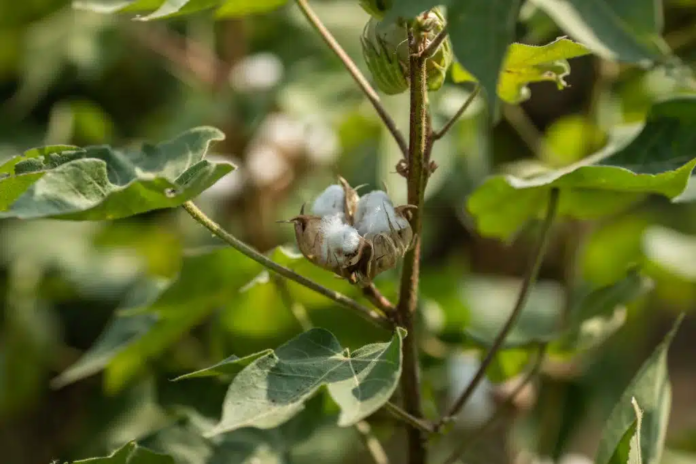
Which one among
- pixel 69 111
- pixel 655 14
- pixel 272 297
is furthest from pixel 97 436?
pixel 655 14

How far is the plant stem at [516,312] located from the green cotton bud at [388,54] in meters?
0.24

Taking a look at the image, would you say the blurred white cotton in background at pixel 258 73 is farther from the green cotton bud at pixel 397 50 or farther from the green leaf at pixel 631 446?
the green leaf at pixel 631 446

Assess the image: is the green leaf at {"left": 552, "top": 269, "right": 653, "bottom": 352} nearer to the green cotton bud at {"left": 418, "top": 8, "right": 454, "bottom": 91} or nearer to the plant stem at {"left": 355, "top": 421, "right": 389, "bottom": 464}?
the plant stem at {"left": 355, "top": 421, "right": 389, "bottom": 464}

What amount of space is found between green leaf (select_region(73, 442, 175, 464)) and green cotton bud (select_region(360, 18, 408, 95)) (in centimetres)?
31

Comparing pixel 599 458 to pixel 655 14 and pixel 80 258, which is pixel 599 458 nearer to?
pixel 655 14

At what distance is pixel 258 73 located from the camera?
1438 mm

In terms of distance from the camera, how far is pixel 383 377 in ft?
1.55

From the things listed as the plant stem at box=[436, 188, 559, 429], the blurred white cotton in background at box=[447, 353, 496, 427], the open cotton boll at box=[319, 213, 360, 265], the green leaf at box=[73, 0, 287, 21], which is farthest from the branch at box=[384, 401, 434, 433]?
the blurred white cotton in background at box=[447, 353, 496, 427]

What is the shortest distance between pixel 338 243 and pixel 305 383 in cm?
11

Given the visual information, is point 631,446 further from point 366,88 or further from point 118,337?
point 118,337

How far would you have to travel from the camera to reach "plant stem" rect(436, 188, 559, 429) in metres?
0.68

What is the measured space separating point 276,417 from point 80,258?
1.08 meters

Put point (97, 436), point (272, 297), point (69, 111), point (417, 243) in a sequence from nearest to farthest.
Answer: point (417, 243) < point (272, 297) < point (97, 436) < point (69, 111)

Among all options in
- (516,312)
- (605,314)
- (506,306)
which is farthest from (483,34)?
(506,306)
